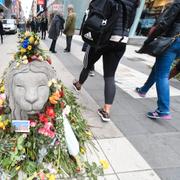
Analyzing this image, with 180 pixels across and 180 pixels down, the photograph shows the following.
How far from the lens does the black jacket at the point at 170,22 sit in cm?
303

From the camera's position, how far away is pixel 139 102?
427cm

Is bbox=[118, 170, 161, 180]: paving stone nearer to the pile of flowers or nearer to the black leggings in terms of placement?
the black leggings

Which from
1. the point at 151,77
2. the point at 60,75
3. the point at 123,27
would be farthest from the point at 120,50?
the point at 60,75

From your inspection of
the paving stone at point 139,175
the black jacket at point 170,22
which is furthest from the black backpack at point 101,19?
the paving stone at point 139,175

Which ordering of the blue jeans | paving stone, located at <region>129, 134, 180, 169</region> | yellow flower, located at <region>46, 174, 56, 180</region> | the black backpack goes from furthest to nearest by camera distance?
1. the blue jeans
2. the black backpack
3. paving stone, located at <region>129, 134, 180, 169</region>
4. yellow flower, located at <region>46, 174, 56, 180</region>

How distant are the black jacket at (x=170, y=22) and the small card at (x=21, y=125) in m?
2.12

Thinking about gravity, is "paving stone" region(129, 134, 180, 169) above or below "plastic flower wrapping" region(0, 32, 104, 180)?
below

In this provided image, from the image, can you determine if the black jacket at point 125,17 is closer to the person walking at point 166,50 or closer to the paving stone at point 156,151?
the person walking at point 166,50

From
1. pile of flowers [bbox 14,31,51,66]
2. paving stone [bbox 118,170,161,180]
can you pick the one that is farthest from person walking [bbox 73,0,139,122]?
paving stone [bbox 118,170,161,180]

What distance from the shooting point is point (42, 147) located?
7.06ft

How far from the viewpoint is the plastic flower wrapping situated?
2.05 m

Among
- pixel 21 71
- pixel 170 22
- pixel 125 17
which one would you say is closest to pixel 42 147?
pixel 21 71

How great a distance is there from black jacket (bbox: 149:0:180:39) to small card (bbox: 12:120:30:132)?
2122mm

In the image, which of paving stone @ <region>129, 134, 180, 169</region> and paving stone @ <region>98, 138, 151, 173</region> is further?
paving stone @ <region>129, 134, 180, 169</region>
